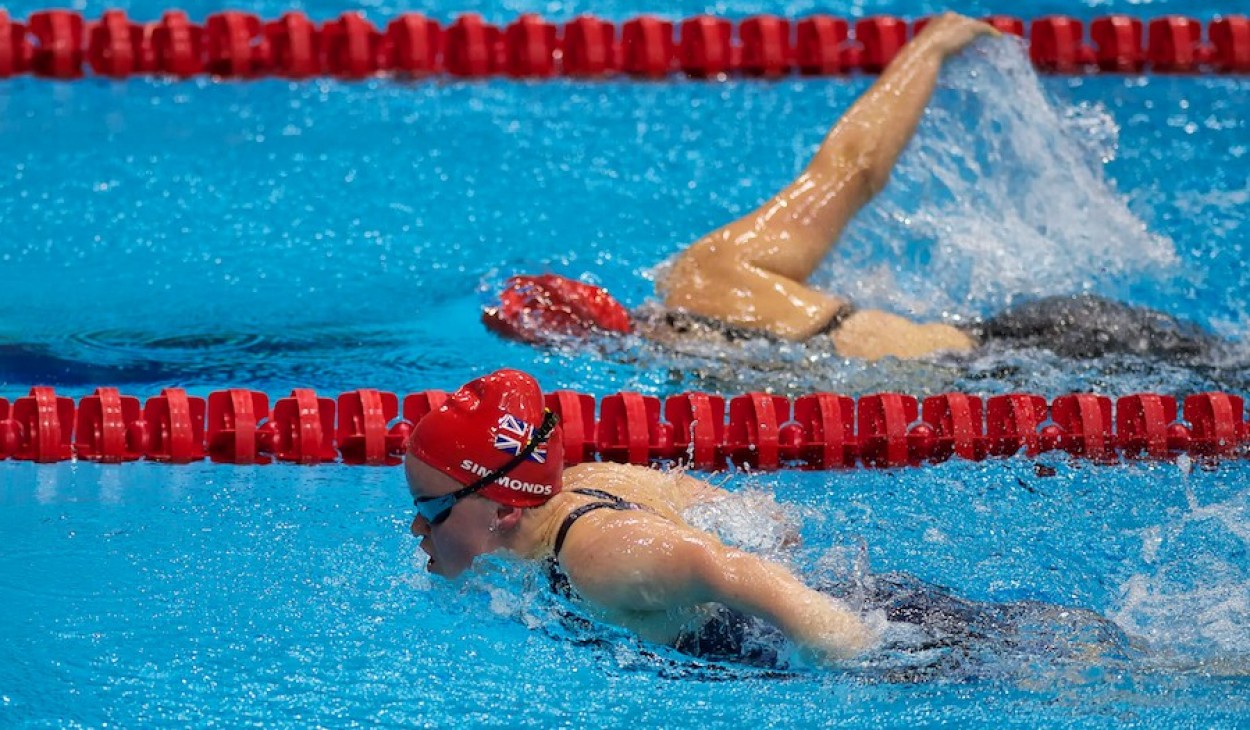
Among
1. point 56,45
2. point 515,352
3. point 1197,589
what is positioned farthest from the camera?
point 56,45

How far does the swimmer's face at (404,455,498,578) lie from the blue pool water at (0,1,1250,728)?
0.65 feet

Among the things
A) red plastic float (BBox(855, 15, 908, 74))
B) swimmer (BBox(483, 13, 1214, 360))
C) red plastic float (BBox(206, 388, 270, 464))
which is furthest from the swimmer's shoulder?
red plastic float (BBox(855, 15, 908, 74))

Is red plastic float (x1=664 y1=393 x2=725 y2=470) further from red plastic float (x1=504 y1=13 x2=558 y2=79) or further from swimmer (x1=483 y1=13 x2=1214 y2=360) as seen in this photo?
red plastic float (x1=504 y1=13 x2=558 y2=79)

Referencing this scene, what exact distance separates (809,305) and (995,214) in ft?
3.71

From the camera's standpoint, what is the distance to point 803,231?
4789 millimetres

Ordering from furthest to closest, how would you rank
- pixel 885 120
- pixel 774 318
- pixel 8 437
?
pixel 885 120 < pixel 774 318 < pixel 8 437

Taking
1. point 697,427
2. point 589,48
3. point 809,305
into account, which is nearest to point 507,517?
point 697,427

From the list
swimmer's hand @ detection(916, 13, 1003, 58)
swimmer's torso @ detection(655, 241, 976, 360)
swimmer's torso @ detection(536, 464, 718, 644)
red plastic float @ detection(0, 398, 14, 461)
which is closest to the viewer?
swimmer's torso @ detection(536, 464, 718, 644)

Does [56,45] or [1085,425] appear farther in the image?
[56,45]

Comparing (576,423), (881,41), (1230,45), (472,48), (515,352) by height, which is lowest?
(576,423)

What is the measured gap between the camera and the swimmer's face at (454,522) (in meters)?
2.97

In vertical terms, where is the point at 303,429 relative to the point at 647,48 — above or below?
below

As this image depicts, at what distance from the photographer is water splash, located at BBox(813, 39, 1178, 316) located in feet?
17.1

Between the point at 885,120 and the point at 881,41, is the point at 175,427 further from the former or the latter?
the point at 881,41
